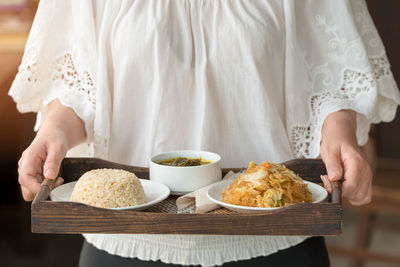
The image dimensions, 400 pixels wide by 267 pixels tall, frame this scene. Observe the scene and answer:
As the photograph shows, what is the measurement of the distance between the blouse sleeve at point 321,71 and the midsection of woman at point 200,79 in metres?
0.03

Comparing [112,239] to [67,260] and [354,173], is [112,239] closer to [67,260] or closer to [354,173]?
[354,173]

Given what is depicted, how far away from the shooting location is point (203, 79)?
1.20 m

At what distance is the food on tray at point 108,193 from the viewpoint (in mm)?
903

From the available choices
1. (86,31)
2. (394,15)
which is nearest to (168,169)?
(86,31)

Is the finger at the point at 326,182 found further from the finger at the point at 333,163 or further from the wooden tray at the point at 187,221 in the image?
the wooden tray at the point at 187,221

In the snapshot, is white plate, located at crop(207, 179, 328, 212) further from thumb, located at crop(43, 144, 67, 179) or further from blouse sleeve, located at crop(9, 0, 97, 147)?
blouse sleeve, located at crop(9, 0, 97, 147)

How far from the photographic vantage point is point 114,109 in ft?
4.08

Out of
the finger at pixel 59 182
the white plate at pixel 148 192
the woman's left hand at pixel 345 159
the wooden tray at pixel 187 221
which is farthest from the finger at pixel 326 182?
the finger at pixel 59 182

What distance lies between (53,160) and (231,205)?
332 millimetres

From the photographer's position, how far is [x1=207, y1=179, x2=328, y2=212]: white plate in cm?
89

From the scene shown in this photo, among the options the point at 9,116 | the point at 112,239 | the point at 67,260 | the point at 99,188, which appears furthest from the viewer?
the point at 9,116

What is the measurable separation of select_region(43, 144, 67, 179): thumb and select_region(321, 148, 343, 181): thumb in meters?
0.46

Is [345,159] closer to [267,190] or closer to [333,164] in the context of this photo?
[333,164]

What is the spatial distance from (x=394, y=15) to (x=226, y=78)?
9.14 ft
